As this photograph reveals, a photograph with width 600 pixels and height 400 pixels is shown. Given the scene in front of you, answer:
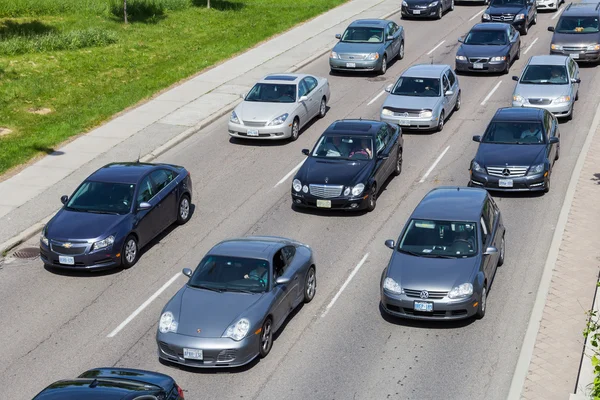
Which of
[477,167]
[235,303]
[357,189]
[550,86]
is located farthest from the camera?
[550,86]

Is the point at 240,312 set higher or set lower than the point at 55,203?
higher

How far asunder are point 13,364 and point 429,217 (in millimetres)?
7827

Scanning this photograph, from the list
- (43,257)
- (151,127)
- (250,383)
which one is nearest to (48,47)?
(151,127)

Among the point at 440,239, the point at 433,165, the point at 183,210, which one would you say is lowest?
the point at 183,210

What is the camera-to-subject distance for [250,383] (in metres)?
14.9

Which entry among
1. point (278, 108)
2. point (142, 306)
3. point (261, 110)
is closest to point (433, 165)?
point (278, 108)

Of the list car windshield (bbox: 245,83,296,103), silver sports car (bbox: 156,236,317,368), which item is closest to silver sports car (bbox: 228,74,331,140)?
car windshield (bbox: 245,83,296,103)

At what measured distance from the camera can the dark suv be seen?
117 feet

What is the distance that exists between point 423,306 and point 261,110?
1294 centimetres

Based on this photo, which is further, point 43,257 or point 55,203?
point 55,203

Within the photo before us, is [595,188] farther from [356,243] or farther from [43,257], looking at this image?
[43,257]

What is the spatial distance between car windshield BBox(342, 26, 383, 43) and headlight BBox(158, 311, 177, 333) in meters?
21.9

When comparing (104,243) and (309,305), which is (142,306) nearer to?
(104,243)

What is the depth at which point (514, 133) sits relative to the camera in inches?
949
